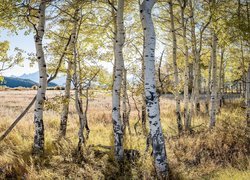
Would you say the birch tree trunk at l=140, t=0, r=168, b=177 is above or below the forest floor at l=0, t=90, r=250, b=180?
above

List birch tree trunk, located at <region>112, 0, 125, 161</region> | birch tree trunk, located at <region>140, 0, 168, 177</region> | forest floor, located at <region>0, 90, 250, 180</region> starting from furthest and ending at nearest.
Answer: birch tree trunk, located at <region>112, 0, 125, 161</region>
forest floor, located at <region>0, 90, 250, 180</region>
birch tree trunk, located at <region>140, 0, 168, 177</region>

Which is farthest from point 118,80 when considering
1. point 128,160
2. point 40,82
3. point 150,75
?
point 40,82

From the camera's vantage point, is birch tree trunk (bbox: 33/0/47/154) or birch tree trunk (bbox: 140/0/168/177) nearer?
birch tree trunk (bbox: 140/0/168/177)

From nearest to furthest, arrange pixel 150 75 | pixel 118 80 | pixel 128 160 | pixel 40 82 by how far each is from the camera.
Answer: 1. pixel 150 75
2. pixel 118 80
3. pixel 128 160
4. pixel 40 82

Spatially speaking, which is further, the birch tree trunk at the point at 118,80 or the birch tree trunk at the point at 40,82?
the birch tree trunk at the point at 40,82

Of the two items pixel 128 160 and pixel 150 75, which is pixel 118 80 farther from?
pixel 128 160

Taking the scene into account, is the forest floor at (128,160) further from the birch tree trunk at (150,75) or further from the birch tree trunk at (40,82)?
the birch tree trunk at (150,75)

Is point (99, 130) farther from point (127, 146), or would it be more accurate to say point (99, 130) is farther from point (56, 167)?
point (56, 167)

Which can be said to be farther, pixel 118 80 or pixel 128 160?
pixel 128 160

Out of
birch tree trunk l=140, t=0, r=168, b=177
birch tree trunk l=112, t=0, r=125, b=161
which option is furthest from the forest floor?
birch tree trunk l=140, t=0, r=168, b=177

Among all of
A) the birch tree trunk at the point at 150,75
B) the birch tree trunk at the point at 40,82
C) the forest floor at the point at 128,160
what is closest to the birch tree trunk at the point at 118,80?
the forest floor at the point at 128,160

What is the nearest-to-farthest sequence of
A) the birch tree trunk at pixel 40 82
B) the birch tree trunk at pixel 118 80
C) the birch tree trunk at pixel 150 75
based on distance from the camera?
1. the birch tree trunk at pixel 150 75
2. the birch tree trunk at pixel 118 80
3. the birch tree trunk at pixel 40 82

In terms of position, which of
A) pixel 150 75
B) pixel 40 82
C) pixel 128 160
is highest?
pixel 150 75

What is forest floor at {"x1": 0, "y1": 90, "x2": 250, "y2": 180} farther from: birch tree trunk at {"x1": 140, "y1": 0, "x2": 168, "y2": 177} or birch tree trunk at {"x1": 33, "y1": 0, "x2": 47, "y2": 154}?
birch tree trunk at {"x1": 140, "y1": 0, "x2": 168, "y2": 177}
